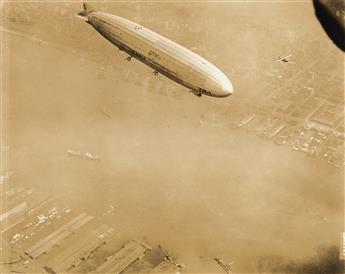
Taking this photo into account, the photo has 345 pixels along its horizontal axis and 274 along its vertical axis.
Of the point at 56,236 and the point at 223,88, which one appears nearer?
the point at 223,88

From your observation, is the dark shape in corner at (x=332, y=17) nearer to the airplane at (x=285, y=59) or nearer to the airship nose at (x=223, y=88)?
the airship nose at (x=223, y=88)

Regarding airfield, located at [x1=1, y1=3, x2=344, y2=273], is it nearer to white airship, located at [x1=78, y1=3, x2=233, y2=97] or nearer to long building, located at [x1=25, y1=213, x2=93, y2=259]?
long building, located at [x1=25, y1=213, x2=93, y2=259]

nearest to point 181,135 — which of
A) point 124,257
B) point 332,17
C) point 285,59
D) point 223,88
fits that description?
point 124,257

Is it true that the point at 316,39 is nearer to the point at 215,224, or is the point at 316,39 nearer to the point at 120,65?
the point at 120,65

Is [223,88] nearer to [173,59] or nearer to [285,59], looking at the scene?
[173,59]

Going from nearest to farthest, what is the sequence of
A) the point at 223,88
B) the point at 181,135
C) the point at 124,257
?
the point at 223,88 → the point at 124,257 → the point at 181,135

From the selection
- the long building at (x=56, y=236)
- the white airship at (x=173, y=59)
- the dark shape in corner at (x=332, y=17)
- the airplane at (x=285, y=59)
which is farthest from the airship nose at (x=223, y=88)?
the airplane at (x=285, y=59)

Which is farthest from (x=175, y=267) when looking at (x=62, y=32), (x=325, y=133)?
(x=62, y=32)
